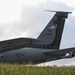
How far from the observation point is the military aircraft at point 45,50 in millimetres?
41844

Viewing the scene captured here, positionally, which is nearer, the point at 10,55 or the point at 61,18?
the point at 10,55

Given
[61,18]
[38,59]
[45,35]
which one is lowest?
[38,59]

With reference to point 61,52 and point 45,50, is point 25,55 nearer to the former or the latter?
point 45,50

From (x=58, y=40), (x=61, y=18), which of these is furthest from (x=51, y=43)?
(x=61, y=18)

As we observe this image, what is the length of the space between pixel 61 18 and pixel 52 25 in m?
2.01

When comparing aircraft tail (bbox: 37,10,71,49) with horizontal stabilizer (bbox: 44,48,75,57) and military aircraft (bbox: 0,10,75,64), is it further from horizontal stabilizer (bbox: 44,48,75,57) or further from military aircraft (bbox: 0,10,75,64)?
horizontal stabilizer (bbox: 44,48,75,57)

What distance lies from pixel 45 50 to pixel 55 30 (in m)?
5.77

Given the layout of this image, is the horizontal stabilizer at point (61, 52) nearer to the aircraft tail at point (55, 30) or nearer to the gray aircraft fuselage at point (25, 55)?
the gray aircraft fuselage at point (25, 55)

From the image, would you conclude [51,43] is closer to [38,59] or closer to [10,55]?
[38,59]

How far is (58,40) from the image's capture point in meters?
48.3

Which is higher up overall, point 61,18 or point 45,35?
point 61,18

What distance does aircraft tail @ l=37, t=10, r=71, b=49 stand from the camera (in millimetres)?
47550

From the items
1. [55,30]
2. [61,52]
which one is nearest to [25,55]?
[61,52]

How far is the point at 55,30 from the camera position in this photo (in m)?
49.2
